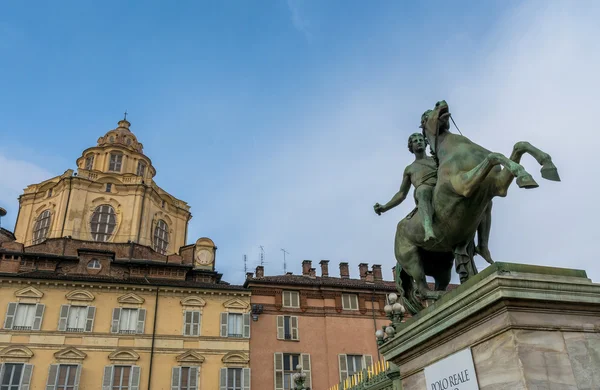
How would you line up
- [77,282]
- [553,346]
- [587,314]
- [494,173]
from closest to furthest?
[553,346], [587,314], [494,173], [77,282]

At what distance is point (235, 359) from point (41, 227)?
2409 centimetres

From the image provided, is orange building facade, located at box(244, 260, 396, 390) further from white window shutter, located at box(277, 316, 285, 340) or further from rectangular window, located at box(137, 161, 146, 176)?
rectangular window, located at box(137, 161, 146, 176)

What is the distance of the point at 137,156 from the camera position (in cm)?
5334

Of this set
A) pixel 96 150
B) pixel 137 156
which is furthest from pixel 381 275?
pixel 96 150

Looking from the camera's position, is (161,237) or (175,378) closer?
(175,378)

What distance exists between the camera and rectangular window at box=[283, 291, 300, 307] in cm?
3728

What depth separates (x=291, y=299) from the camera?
37531 mm

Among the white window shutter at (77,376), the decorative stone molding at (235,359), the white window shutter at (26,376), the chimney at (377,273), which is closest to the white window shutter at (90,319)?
the white window shutter at (77,376)

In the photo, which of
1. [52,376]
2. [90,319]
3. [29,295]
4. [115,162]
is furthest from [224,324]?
[115,162]

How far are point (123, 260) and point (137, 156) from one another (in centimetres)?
1695

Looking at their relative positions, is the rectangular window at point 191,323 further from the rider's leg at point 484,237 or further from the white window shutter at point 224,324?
the rider's leg at point 484,237

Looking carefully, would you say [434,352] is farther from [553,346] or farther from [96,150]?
[96,150]

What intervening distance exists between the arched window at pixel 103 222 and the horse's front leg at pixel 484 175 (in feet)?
146

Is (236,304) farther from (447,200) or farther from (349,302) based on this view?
(447,200)
